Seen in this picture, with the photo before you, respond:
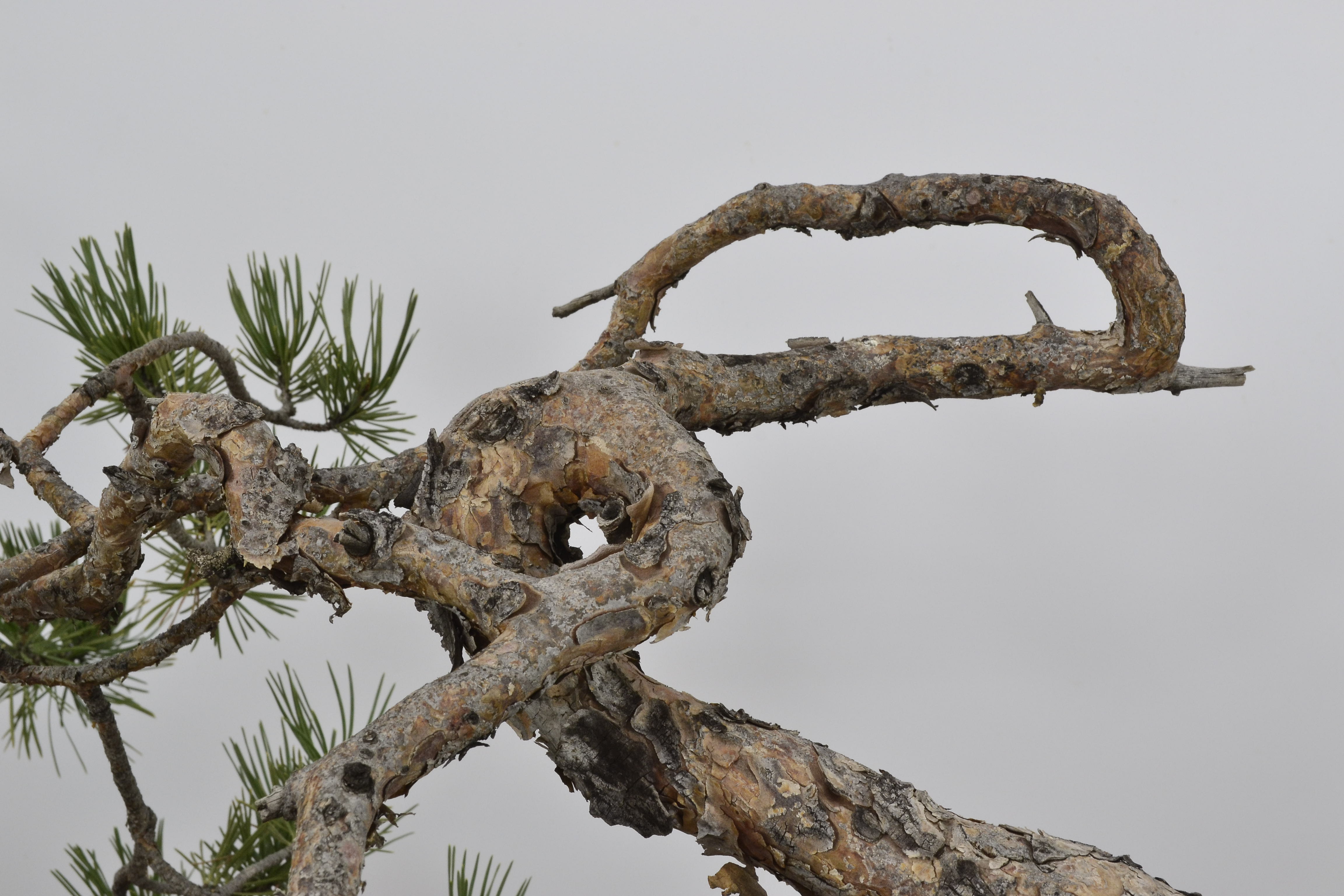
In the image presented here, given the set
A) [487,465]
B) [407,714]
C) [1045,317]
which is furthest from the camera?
[1045,317]

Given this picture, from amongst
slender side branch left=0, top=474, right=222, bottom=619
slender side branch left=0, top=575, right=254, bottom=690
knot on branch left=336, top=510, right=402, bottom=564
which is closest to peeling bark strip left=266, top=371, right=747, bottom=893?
knot on branch left=336, top=510, right=402, bottom=564

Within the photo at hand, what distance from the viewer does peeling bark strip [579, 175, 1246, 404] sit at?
3.16 ft

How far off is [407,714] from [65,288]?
757mm

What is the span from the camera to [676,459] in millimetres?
759

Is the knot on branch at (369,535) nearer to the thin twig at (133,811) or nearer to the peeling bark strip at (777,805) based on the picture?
the peeling bark strip at (777,805)

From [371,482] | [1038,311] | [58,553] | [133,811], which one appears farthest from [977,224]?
[133,811]

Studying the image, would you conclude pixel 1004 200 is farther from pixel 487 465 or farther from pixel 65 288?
pixel 65 288

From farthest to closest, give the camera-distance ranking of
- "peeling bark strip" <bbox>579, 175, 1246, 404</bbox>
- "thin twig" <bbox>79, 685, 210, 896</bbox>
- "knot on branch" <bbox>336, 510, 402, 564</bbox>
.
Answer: "thin twig" <bbox>79, 685, 210, 896</bbox> < "peeling bark strip" <bbox>579, 175, 1246, 404</bbox> < "knot on branch" <bbox>336, 510, 402, 564</bbox>

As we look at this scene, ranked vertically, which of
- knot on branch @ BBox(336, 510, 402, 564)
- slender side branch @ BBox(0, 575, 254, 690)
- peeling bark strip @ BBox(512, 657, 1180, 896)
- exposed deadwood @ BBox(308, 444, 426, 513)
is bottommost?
peeling bark strip @ BBox(512, 657, 1180, 896)

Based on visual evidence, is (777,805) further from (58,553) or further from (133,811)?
(133,811)

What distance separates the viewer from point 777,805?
2.34ft

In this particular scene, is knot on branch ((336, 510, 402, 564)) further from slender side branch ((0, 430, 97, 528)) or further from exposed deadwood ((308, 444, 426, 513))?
slender side branch ((0, 430, 97, 528))

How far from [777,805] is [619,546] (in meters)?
0.17

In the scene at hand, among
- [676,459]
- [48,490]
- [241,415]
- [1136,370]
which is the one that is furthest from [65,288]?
[1136,370]
